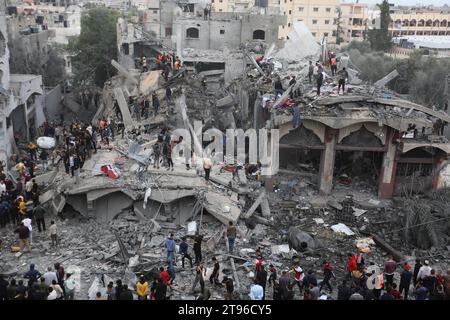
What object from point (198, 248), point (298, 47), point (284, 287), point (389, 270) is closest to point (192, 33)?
point (298, 47)

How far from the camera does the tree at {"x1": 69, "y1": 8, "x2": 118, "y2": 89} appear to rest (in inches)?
1548

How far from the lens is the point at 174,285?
13.0m

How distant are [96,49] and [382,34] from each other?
109ft

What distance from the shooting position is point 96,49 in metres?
39.3

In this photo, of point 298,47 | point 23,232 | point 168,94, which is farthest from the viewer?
point 298,47

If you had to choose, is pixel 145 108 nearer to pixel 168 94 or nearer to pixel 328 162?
pixel 168 94

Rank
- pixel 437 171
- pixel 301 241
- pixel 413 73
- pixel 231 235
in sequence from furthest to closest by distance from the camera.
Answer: pixel 413 73 < pixel 437 171 < pixel 301 241 < pixel 231 235

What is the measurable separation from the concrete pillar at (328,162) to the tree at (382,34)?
39688 millimetres

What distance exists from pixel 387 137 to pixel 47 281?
14.8m

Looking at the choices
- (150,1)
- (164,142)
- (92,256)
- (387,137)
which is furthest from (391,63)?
(92,256)

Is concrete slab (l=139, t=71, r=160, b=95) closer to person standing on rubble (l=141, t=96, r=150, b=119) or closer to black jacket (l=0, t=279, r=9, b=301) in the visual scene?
person standing on rubble (l=141, t=96, r=150, b=119)

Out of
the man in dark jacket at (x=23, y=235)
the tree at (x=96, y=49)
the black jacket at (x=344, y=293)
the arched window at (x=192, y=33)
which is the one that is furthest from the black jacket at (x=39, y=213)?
the arched window at (x=192, y=33)

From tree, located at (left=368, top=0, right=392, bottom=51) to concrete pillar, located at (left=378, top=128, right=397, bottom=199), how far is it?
39.0 meters

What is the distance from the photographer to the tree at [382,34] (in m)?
54.9
